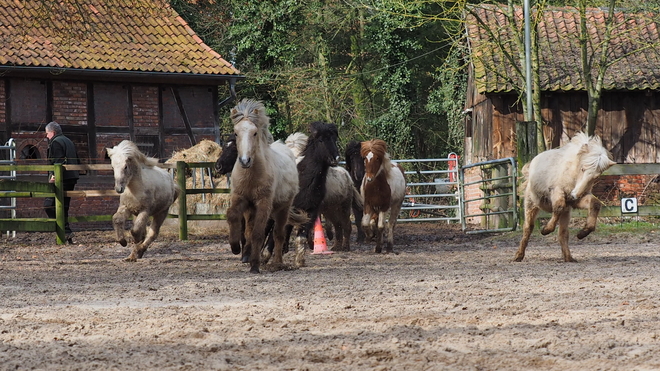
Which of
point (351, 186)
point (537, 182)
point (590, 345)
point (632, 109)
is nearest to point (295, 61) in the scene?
point (632, 109)

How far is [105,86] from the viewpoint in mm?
26266

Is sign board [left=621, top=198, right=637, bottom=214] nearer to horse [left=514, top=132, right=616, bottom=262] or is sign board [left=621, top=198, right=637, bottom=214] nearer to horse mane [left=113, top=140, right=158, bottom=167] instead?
horse [left=514, top=132, right=616, bottom=262]

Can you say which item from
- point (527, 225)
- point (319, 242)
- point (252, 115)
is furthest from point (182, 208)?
point (527, 225)

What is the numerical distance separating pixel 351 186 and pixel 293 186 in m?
4.59

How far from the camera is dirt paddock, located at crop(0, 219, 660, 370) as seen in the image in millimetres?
5328

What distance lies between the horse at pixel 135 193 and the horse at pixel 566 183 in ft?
17.1

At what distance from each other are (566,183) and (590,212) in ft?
1.74

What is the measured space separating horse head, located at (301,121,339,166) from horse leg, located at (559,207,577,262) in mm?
3181

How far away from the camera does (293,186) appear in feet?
38.6

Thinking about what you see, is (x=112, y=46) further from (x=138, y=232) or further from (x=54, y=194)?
(x=138, y=232)

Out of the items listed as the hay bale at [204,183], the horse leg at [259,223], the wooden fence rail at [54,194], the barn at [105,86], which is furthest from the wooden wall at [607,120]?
the horse leg at [259,223]

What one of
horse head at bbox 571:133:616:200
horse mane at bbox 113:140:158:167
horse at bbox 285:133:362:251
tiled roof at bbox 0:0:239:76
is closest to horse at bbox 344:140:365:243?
horse at bbox 285:133:362:251

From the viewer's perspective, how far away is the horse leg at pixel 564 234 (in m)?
12.1

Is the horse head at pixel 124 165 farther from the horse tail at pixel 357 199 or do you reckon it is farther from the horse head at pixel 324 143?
the horse tail at pixel 357 199
